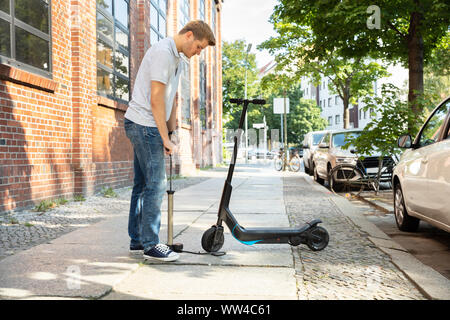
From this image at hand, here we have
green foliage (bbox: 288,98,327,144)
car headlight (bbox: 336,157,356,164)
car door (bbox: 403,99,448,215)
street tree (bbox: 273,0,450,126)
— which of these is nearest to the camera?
car door (bbox: 403,99,448,215)

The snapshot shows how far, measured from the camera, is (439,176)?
442 cm

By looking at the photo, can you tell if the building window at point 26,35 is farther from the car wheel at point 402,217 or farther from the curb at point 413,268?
the car wheel at point 402,217

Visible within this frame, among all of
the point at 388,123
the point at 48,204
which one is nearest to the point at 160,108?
the point at 48,204

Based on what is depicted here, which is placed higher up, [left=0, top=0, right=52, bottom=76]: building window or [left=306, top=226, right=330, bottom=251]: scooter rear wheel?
[left=0, top=0, right=52, bottom=76]: building window

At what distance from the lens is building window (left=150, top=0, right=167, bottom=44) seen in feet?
46.8

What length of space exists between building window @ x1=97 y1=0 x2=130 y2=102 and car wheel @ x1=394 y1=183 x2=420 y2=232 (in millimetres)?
6589

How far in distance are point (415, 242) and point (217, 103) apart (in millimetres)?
25208

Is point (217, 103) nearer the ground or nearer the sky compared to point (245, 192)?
nearer the sky

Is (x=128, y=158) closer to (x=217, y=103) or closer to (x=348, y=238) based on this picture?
(x=348, y=238)

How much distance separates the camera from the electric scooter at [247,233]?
4066 millimetres

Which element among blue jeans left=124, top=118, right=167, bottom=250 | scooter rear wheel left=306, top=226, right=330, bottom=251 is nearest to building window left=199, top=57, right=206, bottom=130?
scooter rear wheel left=306, top=226, right=330, bottom=251

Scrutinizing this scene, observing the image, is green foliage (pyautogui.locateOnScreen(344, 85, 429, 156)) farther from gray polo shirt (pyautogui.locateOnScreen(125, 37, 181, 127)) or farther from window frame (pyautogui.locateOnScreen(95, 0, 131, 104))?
gray polo shirt (pyautogui.locateOnScreen(125, 37, 181, 127))
